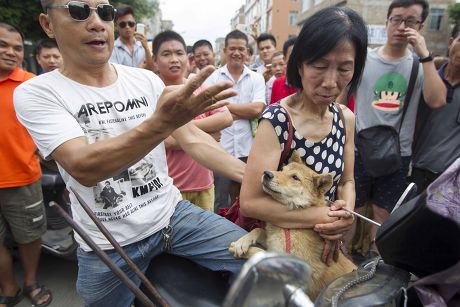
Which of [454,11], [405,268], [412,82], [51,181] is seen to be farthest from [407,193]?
[454,11]

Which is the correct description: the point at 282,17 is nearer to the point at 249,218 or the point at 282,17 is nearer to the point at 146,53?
the point at 146,53

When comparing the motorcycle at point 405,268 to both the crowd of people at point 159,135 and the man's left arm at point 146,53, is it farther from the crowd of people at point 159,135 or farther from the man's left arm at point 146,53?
the man's left arm at point 146,53

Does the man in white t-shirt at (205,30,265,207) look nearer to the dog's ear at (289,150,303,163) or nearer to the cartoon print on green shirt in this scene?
the cartoon print on green shirt

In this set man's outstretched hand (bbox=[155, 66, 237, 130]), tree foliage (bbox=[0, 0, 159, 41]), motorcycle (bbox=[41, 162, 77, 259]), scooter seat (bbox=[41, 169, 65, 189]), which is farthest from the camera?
tree foliage (bbox=[0, 0, 159, 41])

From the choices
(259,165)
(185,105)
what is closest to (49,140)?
(185,105)

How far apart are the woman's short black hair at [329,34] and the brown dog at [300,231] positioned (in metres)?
0.53

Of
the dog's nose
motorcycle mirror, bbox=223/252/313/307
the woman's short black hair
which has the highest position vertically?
the woman's short black hair

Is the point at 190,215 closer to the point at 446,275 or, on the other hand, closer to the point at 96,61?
the point at 96,61

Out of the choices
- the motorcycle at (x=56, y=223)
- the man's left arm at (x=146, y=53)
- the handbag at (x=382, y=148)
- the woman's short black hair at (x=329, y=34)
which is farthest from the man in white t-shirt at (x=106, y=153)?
the man's left arm at (x=146, y=53)

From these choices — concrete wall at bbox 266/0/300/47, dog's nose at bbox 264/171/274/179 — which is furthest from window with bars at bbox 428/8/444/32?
dog's nose at bbox 264/171/274/179

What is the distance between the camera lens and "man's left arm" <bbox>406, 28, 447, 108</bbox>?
3.14 metres

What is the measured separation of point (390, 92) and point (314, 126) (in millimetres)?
2032

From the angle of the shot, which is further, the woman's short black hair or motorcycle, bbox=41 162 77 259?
motorcycle, bbox=41 162 77 259

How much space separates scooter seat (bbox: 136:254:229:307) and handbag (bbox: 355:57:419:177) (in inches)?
88.1
